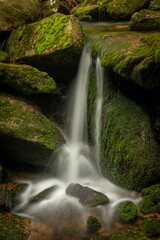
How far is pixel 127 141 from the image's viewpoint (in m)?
4.66

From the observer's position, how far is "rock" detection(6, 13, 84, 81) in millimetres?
5914

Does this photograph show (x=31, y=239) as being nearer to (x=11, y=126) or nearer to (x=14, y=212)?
(x=14, y=212)

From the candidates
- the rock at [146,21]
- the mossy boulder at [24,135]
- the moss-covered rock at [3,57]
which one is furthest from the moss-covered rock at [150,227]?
the moss-covered rock at [3,57]

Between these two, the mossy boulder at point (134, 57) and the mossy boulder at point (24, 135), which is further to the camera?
the mossy boulder at point (24, 135)

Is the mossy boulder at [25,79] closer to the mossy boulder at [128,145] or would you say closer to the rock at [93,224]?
the mossy boulder at [128,145]

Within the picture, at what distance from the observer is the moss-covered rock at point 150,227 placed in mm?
3109

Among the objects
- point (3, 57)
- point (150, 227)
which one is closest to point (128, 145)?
point (150, 227)

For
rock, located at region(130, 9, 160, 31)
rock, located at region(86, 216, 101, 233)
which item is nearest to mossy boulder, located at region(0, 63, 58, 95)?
rock, located at region(130, 9, 160, 31)

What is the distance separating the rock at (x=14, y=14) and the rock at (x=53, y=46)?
98 cm

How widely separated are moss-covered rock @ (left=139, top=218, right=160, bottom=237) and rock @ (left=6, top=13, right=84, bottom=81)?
4.74 m

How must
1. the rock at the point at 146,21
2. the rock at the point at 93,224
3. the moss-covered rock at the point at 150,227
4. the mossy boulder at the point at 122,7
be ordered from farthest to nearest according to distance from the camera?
1. the mossy boulder at the point at 122,7
2. the rock at the point at 146,21
3. the rock at the point at 93,224
4. the moss-covered rock at the point at 150,227

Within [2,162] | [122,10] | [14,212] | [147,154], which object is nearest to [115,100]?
[147,154]

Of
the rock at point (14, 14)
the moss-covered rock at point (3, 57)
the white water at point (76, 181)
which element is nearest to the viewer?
the white water at point (76, 181)

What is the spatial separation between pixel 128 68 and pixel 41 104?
356 centimetres
